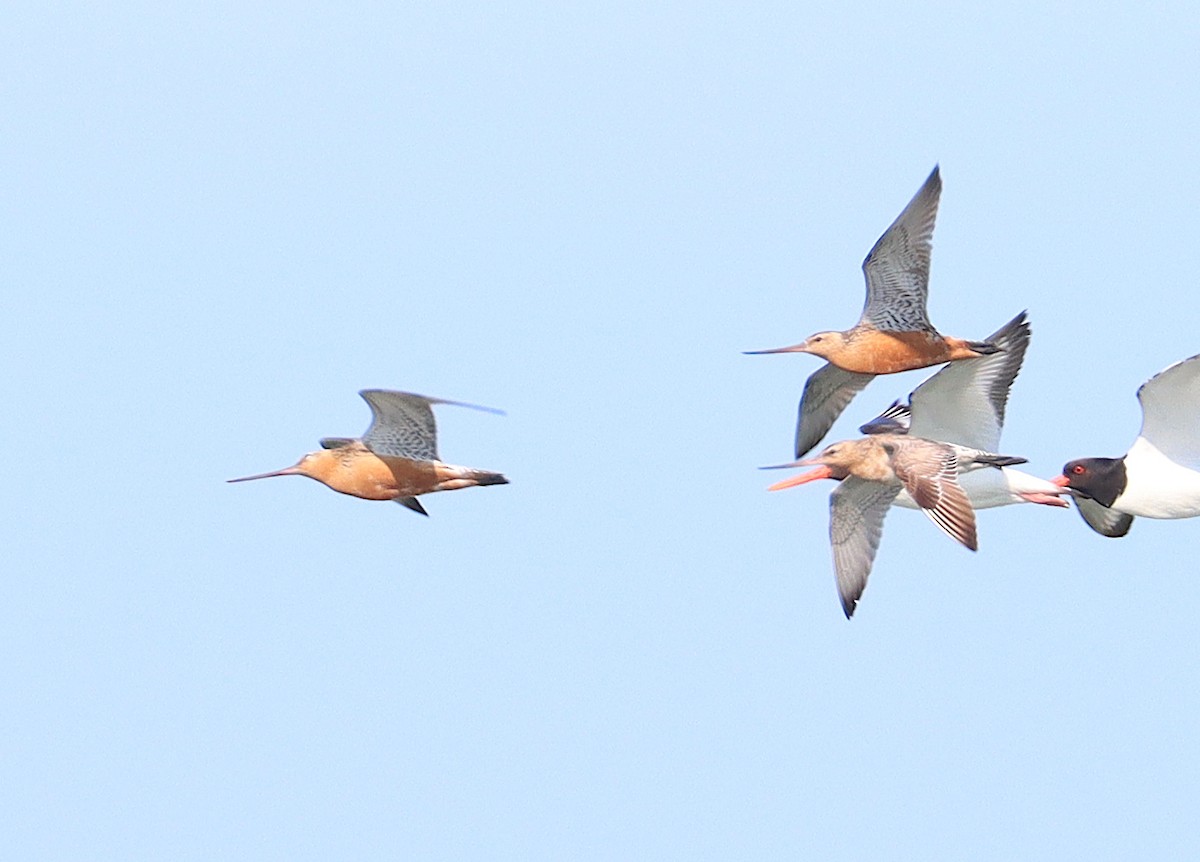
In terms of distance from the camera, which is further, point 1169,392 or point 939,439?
point 939,439

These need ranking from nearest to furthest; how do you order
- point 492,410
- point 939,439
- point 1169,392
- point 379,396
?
point 492,410, point 379,396, point 1169,392, point 939,439

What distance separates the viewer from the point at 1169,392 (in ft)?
58.9

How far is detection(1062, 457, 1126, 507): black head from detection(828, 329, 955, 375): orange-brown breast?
195 cm

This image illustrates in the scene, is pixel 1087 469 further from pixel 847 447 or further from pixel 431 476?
pixel 431 476

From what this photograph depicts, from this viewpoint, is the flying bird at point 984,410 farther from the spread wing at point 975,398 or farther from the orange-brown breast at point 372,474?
the orange-brown breast at point 372,474

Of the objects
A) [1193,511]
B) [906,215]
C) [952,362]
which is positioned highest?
[906,215]

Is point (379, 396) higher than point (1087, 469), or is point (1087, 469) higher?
point (379, 396)

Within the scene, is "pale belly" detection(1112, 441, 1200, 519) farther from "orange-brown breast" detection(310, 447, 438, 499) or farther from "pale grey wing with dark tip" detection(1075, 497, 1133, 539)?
"orange-brown breast" detection(310, 447, 438, 499)

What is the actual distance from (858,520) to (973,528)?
2.09 meters

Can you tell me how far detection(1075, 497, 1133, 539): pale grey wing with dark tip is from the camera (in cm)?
2033

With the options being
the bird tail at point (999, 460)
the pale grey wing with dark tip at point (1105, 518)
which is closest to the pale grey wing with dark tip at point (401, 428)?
the bird tail at point (999, 460)

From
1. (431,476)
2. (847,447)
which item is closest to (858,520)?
(847,447)

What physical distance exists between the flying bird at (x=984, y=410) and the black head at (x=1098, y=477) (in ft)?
1.43

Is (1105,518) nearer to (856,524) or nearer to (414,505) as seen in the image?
(856,524)
